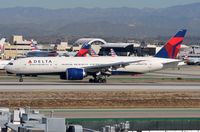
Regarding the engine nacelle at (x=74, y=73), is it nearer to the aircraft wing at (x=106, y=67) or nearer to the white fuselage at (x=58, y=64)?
the white fuselage at (x=58, y=64)

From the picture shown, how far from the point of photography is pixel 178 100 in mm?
55562

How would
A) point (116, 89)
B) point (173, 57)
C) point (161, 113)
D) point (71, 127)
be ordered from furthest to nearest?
point (173, 57) → point (116, 89) → point (161, 113) → point (71, 127)

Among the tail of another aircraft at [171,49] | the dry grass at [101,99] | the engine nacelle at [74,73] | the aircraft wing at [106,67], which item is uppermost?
the tail of another aircraft at [171,49]

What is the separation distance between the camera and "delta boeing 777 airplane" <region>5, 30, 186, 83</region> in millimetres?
75000

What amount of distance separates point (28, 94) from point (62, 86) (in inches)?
389

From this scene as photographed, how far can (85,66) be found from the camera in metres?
75.9

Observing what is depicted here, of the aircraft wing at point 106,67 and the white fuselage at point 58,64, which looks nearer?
the white fuselage at point 58,64

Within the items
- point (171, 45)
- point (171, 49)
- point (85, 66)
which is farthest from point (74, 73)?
point (171, 45)

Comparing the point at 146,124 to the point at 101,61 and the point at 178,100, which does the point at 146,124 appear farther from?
the point at 101,61

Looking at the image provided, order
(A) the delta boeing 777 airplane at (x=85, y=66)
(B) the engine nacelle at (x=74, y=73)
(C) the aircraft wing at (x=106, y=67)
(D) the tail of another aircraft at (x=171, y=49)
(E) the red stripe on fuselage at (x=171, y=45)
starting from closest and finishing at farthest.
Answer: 1. (B) the engine nacelle at (x=74, y=73)
2. (A) the delta boeing 777 airplane at (x=85, y=66)
3. (C) the aircraft wing at (x=106, y=67)
4. (D) the tail of another aircraft at (x=171, y=49)
5. (E) the red stripe on fuselage at (x=171, y=45)

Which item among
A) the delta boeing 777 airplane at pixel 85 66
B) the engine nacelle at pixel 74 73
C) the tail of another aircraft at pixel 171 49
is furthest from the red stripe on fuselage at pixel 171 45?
the engine nacelle at pixel 74 73

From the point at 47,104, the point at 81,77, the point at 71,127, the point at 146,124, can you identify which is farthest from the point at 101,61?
the point at 71,127

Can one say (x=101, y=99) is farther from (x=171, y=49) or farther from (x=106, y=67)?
(x=171, y=49)

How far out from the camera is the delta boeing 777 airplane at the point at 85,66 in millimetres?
75000
